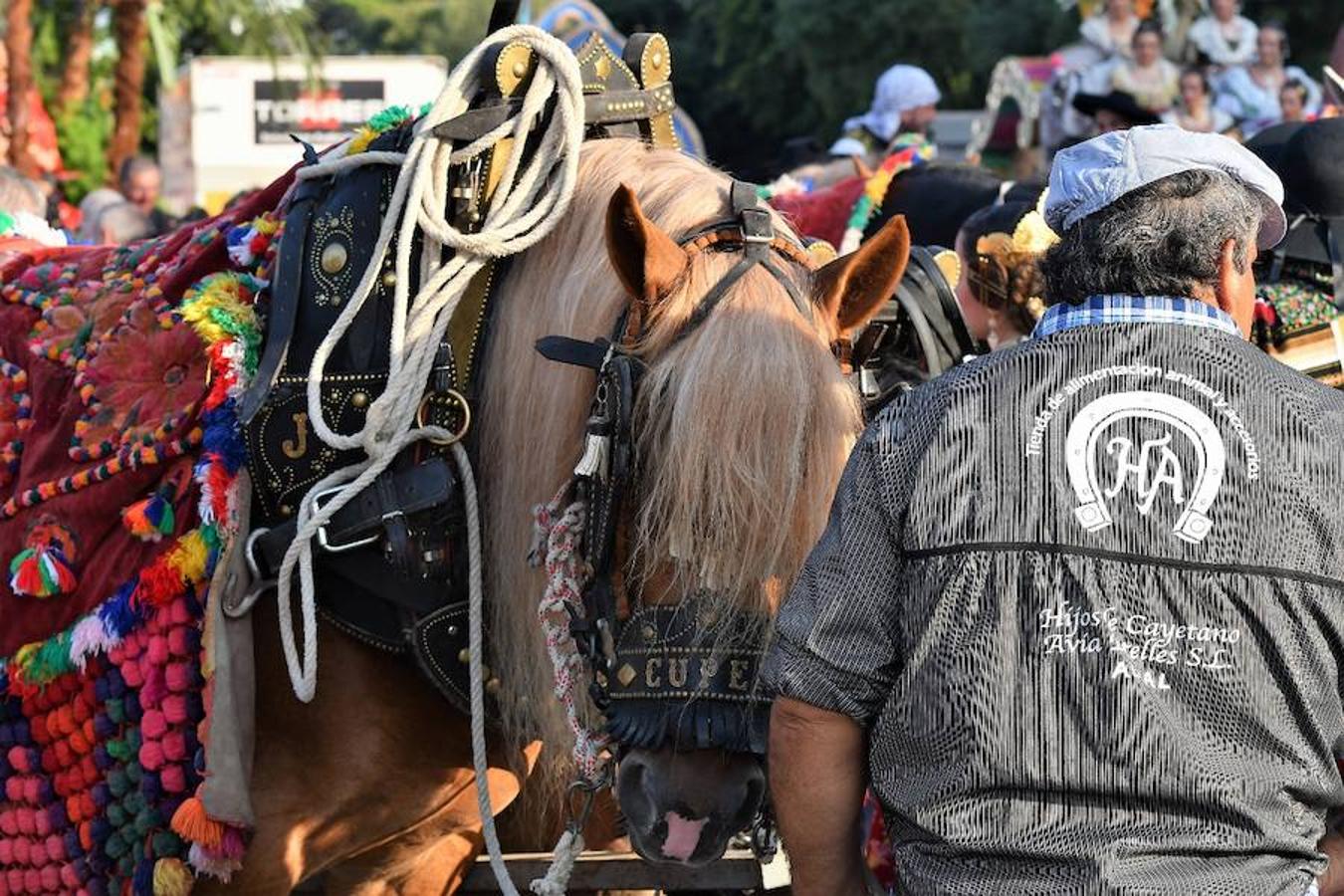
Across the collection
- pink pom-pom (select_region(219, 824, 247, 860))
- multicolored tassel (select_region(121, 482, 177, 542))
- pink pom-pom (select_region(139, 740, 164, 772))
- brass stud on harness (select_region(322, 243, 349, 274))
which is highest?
brass stud on harness (select_region(322, 243, 349, 274))

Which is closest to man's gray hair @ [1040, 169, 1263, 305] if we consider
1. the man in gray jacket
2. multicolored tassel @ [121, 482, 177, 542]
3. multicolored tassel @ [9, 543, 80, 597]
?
A: the man in gray jacket

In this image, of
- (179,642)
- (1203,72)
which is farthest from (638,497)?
(1203,72)

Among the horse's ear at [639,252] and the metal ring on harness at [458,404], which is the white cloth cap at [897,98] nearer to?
the metal ring on harness at [458,404]

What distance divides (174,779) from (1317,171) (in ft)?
8.79

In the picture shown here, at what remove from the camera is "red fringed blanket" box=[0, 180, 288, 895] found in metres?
2.86

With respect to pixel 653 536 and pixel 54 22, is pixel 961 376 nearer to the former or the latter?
pixel 653 536

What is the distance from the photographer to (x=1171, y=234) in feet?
6.43

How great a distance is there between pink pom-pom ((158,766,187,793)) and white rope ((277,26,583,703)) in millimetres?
247

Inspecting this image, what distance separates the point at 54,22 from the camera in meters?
18.4

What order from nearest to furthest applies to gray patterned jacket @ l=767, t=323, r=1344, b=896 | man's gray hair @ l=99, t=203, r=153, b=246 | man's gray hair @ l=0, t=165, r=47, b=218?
1. gray patterned jacket @ l=767, t=323, r=1344, b=896
2. man's gray hair @ l=0, t=165, r=47, b=218
3. man's gray hair @ l=99, t=203, r=153, b=246

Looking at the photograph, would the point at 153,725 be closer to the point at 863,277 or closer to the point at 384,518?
the point at 384,518

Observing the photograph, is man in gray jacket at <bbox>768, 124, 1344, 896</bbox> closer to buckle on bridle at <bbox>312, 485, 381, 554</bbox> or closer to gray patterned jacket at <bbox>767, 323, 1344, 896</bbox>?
gray patterned jacket at <bbox>767, 323, 1344, 896</bbox>

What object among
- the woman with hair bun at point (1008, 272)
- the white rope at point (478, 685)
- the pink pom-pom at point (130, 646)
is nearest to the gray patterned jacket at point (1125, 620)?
the white rope at point (478, 685)

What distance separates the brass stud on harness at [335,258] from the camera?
290 centimetres
